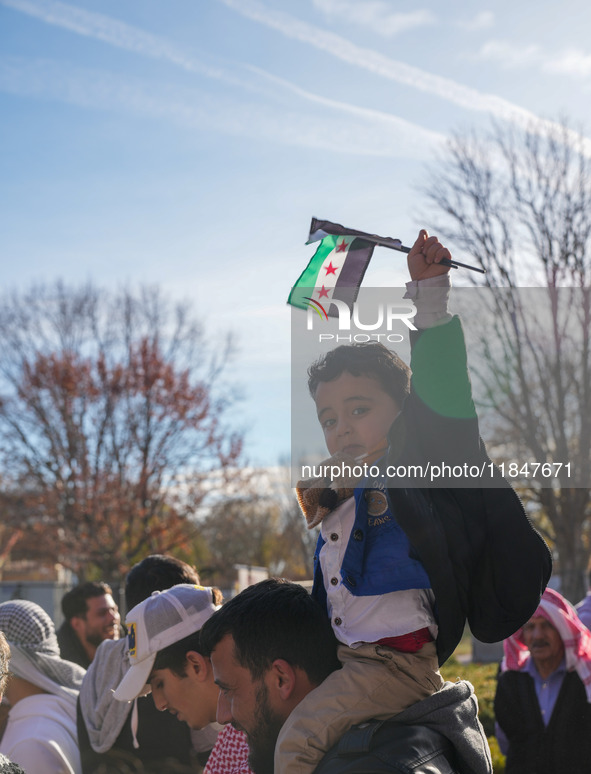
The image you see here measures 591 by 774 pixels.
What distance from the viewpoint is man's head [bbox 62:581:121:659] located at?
16.3ft

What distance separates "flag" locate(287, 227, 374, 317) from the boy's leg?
1.21 metres

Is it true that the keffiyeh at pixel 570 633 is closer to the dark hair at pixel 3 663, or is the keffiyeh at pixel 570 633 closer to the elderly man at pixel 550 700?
the elderly man at pixel 550 700

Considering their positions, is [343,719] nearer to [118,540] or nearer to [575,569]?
[575,569]

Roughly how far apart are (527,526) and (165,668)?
1.68m

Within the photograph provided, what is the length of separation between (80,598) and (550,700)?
297 cm

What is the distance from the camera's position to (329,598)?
7.02 feet

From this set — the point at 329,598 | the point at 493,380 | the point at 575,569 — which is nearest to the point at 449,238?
the point at 493,380

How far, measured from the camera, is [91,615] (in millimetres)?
4973

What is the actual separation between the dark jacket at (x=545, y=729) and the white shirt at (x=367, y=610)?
3.18m

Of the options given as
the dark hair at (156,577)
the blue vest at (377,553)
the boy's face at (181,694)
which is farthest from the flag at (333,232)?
the dark hair at (156,577)

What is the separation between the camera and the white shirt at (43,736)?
10.5 ft

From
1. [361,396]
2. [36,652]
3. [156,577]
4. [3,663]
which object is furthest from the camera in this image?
[36,652]

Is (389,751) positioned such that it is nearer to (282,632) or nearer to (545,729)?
(282,632)

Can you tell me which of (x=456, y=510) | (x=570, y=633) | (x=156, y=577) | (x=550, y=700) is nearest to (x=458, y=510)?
(x=456, y=510)
